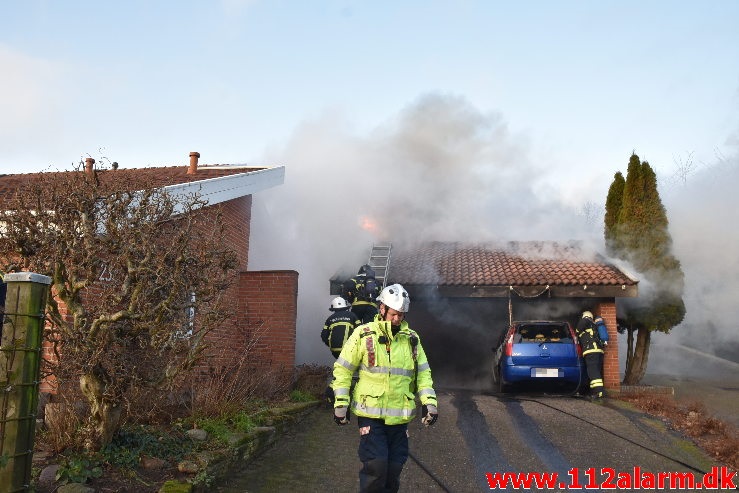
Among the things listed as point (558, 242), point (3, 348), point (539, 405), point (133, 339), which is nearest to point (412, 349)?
point (133, 339)

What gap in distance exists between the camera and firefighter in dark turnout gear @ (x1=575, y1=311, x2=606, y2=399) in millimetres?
11031

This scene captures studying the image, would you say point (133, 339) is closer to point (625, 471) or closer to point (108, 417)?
point (108, 417)

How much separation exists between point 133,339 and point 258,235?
27.1 ft

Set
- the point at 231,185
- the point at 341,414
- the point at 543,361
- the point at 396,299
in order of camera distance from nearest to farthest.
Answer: the point at 341,414 → the point at 396,299 → the point at 231,185 → the point at 543,361

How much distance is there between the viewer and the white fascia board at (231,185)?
8.33 m

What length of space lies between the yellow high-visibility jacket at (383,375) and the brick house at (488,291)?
898 cm

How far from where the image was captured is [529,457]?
21.1 feet

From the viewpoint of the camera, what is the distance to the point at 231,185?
986 cm

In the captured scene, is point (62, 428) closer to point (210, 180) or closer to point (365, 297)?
point (365, 297)

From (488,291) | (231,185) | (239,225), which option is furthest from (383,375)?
(488,291)

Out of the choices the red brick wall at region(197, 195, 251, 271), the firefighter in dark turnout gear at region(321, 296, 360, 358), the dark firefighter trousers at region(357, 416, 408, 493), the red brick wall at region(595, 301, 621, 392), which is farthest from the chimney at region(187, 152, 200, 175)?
the red brick wall at region(595, 301, 621, 392)

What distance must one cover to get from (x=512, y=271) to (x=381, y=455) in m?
10.4

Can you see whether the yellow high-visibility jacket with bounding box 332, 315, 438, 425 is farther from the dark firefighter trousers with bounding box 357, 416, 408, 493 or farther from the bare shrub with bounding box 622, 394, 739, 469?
the bare shrub with bounding box 622, 394, 739, 469

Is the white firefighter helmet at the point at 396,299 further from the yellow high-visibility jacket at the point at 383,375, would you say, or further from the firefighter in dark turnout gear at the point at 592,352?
the firefighter in dark turnout gear at the point at 592,352
